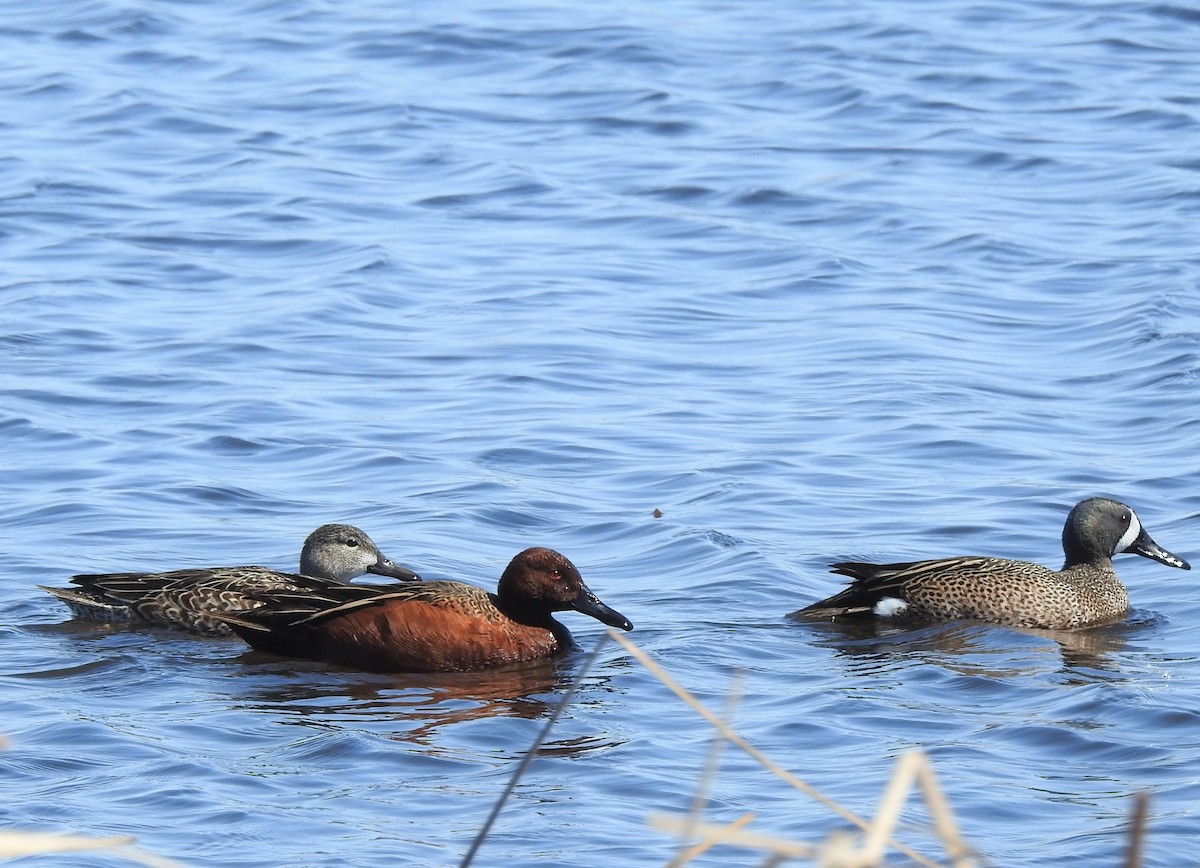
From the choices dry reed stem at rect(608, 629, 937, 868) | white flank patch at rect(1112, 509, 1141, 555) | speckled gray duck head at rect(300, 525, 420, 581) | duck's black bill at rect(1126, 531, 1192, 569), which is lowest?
duck's black bill at rect(1126, 531, 1192, 569)

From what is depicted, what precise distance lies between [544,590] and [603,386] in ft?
15.1

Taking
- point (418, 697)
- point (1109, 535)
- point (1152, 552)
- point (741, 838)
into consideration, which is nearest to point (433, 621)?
point (418, 697)

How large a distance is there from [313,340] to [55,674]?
622 cm

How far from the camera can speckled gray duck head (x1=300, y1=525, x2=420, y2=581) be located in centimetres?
995

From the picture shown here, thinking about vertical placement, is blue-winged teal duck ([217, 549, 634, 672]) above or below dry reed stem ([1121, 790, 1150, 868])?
below

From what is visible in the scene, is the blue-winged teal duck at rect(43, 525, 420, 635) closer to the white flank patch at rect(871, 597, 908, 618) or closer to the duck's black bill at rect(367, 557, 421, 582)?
the duck's black bill at rect(367, 557, 421, 582)

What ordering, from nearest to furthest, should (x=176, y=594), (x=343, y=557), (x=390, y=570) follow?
1. (x=176, y=594)
2. (x=343, y=557)
3. (x=390, y=570)

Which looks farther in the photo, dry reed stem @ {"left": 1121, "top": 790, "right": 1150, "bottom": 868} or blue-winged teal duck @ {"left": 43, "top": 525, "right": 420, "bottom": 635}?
blue-winged teal duck @ {"left": 43, "top": 525, "right": 420, "bottom": 635}

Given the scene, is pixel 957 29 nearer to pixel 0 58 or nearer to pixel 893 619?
pixel 0 58

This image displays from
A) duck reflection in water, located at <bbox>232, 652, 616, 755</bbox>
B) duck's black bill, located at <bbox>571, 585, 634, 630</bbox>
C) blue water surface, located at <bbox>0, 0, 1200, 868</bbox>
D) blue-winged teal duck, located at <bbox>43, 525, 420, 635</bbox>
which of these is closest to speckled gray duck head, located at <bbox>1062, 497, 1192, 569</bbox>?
blue water surface, located at <bbox>0, 0, 1200, 868</bbox>

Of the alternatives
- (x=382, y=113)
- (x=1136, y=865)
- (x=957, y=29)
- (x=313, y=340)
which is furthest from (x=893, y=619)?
(x=957, y=29)

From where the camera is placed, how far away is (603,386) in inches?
542

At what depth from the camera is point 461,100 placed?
2216 centimetres

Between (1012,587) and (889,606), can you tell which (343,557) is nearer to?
(889,606)
